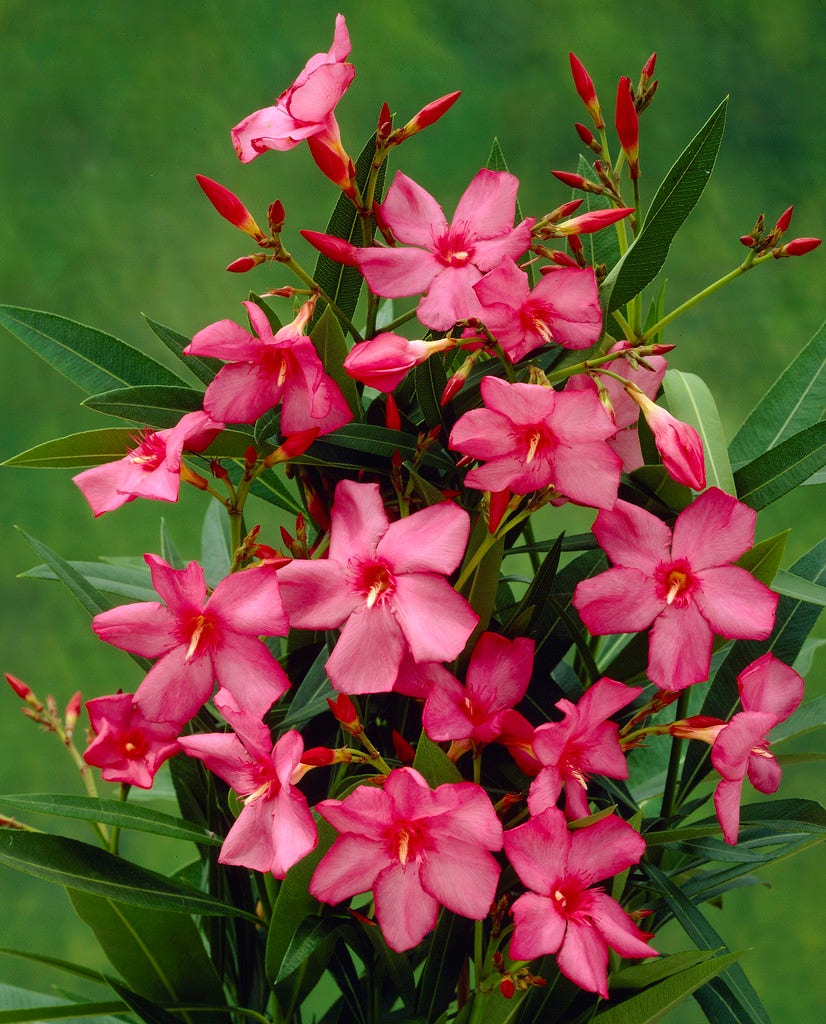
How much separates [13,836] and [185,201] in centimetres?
123

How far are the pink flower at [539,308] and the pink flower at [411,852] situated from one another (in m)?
0.24

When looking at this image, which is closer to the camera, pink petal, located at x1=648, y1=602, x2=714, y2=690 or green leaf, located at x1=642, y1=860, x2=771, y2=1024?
pink petal, located at x1=648, y1=602, x2=714, y2=690

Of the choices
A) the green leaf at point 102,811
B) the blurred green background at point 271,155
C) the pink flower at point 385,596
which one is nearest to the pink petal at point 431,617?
the pink flower at point 385,596

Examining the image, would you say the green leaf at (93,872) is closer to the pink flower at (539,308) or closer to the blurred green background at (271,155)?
the pink flower at (539,308)

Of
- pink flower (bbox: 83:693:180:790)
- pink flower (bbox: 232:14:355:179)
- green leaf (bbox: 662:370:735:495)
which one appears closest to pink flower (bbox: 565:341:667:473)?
green leaf (bbox: 662:370:735:495)

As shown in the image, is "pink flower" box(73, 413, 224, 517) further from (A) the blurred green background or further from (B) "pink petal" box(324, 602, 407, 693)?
(A) the blurred green background

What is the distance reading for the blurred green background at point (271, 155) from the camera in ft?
5.51

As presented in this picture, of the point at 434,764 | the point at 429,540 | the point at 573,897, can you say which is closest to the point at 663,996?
the point at 573,897

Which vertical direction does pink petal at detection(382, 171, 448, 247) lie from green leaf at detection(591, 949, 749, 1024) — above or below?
above

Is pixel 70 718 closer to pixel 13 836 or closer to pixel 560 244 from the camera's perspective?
pixel 13 836

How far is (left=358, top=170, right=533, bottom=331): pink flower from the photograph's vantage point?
0.65m

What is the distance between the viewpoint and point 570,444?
0.60m

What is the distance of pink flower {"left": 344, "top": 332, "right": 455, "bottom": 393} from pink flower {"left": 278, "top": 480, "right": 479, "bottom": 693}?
0.25 ft

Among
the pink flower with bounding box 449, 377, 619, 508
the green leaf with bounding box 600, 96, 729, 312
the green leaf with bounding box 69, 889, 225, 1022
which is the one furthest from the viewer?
the green leaf with bounding box 69, 889, 225, 1022
